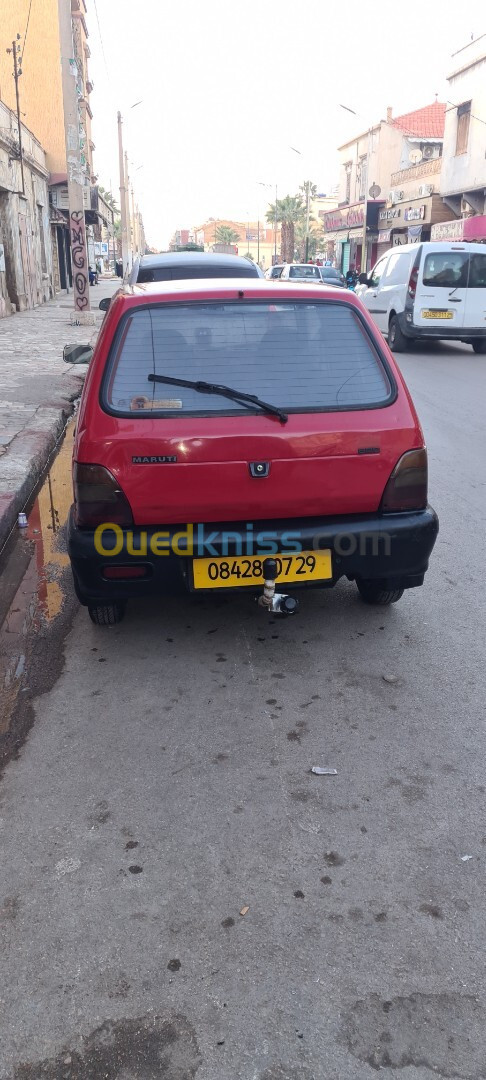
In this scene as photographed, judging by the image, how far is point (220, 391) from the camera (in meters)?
3.42

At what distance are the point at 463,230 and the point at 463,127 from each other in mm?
4193

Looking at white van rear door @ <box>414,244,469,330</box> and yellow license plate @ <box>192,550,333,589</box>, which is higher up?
white van rear door @ <box>414,244,469,330</box>

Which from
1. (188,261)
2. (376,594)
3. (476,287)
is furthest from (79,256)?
(376,594)

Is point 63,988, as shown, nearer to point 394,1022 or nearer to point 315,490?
point 394,1022

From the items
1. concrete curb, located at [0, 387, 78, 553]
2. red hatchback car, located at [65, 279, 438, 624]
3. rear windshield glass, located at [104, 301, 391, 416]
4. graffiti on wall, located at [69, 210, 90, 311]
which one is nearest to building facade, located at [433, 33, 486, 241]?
graffiti on wall, located at [69, 210, 90, 311]

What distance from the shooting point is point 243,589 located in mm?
3518

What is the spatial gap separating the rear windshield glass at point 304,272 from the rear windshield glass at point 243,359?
77.3 ft

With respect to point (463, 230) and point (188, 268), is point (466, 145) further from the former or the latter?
point (188, 268)

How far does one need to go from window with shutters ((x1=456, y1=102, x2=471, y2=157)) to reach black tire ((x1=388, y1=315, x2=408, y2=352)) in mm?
19663

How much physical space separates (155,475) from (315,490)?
26.0 inches

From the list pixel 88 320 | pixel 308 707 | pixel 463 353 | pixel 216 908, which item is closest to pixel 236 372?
pixel 308 707

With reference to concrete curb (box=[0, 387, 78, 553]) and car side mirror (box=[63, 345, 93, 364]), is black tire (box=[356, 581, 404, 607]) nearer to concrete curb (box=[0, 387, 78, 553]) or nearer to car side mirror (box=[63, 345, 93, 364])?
concrete curb (box=[0, 387, 78, 553])

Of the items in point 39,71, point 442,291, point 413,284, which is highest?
point 39,71

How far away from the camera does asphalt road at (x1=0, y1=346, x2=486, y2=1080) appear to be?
1904mm
